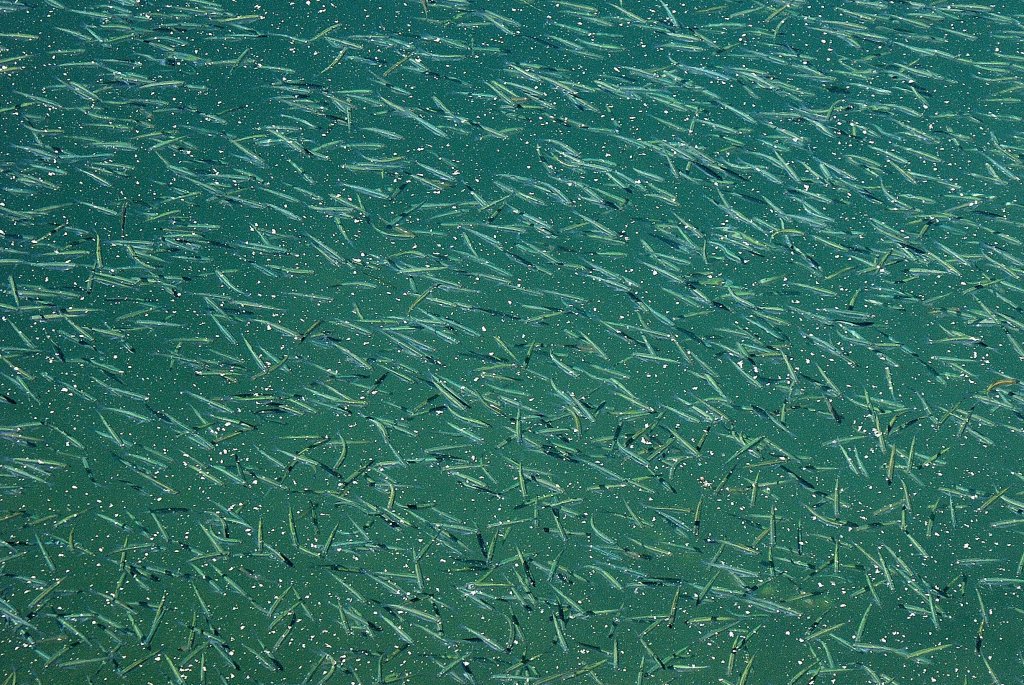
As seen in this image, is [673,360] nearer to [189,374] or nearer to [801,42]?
[801,42]

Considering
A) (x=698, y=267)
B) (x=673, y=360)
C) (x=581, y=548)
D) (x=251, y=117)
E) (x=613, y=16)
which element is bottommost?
(x=581, y=548)

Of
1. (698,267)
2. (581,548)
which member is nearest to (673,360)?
(698,267)

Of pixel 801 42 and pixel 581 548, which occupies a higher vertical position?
pixel 801 42

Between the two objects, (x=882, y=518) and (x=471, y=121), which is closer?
(x=882, y=518)

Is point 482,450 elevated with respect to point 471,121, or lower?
lower

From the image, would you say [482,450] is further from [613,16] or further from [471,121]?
[613,16]

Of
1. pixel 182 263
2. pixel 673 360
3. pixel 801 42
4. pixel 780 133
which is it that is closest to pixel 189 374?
pixel 182 263
